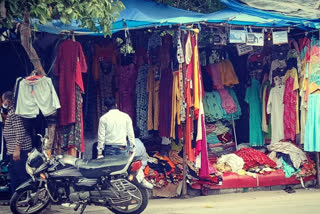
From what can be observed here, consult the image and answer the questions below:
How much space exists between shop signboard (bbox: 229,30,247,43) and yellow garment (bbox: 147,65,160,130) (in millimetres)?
1719

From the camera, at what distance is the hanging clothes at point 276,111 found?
11.6m

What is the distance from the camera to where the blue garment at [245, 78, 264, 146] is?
1205cm

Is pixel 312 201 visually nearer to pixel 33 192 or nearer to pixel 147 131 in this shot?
pixel 147 131

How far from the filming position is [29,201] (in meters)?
8.14

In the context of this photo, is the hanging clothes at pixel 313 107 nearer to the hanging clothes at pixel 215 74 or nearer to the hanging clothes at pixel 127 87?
the hanging clothes at pixel 215 74

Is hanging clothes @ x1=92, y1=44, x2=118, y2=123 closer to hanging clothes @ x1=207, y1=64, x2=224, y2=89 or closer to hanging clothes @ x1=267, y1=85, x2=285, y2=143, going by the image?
hanging clothes @ x1=207, y1=64, x2=224, y2=89

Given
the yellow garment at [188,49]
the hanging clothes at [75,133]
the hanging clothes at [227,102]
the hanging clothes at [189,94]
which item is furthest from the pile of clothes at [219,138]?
the hanging clothes at [75,133]

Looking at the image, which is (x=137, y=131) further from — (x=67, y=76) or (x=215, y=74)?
(x=67, y=76)

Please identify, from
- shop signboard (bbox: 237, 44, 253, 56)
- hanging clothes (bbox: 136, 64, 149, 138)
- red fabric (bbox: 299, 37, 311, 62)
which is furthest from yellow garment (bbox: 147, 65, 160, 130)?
red fabric (bbox: 299, 37, 311, 62)

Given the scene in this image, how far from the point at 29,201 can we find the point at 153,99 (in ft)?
12.2

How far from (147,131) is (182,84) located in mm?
1869

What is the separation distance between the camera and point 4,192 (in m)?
9.85

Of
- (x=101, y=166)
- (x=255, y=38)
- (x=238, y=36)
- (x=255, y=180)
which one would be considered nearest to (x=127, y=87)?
(x=238, y=36)

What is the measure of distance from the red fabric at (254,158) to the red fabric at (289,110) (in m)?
0.68
